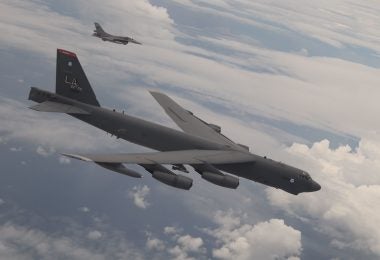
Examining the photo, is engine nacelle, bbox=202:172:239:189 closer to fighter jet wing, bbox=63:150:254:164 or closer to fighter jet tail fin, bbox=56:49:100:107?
fighter jet wing, bbox=63:150:254:164

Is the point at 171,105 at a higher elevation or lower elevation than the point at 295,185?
higher

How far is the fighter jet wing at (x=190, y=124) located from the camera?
165 ft

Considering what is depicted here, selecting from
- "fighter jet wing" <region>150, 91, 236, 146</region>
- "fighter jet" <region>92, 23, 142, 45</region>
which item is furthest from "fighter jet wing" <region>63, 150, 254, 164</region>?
"fighter jet" <region>92, 23, 142, 45</region>

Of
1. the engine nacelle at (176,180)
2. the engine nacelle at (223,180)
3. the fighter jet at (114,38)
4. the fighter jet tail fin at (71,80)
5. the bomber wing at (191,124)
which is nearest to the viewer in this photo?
the engine nacelle at (176,180)

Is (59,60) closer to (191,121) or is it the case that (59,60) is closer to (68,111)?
(68,111)

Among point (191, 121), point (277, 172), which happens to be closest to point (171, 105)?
point (191, 121)

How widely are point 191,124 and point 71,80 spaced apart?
1559 cm

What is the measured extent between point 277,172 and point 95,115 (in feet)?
71.9

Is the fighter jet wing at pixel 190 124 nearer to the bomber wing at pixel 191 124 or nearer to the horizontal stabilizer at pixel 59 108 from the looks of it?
the bomber wing at pixel 191 124

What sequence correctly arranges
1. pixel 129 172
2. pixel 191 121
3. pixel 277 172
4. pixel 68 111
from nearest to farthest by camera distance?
pixel 129 172 < pixel 277 172 < pixel 68 111 < pixel 191 121

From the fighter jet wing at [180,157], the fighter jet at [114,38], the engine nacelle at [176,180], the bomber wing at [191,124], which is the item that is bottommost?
the engine nacelle at [176,180]

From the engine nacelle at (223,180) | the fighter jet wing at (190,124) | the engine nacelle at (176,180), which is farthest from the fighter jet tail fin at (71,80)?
the engine nacelle at (223,180)

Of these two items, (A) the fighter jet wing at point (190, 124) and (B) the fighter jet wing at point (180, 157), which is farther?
(A) the fighter jet wing at point (190, 124)

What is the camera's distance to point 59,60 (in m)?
48.4
